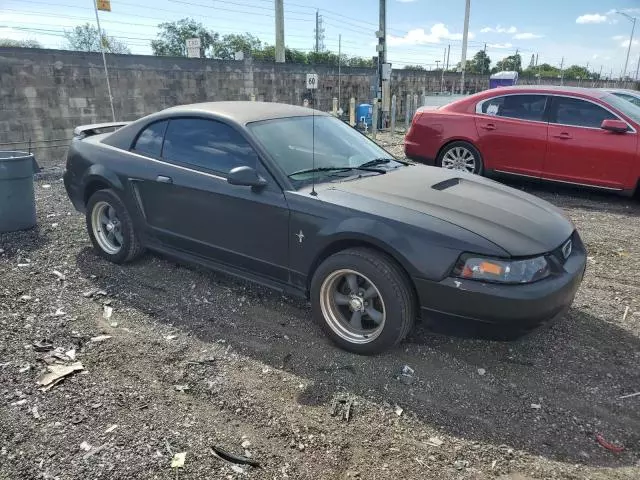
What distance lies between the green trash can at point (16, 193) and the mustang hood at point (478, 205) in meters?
4.18

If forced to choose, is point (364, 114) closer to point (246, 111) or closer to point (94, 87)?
point (94, 87)

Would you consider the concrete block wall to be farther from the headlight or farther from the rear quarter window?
the headlight

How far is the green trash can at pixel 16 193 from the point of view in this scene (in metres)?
5.67

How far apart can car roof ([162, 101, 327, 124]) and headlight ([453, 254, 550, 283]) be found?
1988mm

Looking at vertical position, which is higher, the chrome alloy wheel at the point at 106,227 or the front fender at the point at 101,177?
the front fender at the point at 101,177

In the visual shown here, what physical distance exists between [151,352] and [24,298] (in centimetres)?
155

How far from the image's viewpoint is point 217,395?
9.70 ft

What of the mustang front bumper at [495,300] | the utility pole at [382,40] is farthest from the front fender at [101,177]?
the utility pole at [382,40]

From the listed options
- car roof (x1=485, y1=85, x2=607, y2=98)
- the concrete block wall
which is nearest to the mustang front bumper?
car roof (x1=485, y1=85, x2=607, y2=98)

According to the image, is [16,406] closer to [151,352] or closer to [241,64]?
[151,352]

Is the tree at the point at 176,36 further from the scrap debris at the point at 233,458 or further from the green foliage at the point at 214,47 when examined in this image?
the scrap debris at the point at 233,458

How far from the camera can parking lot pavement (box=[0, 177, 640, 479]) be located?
246 centimetres

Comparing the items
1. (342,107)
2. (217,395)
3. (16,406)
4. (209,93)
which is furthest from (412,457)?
(342,107)

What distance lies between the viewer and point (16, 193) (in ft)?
18.8
